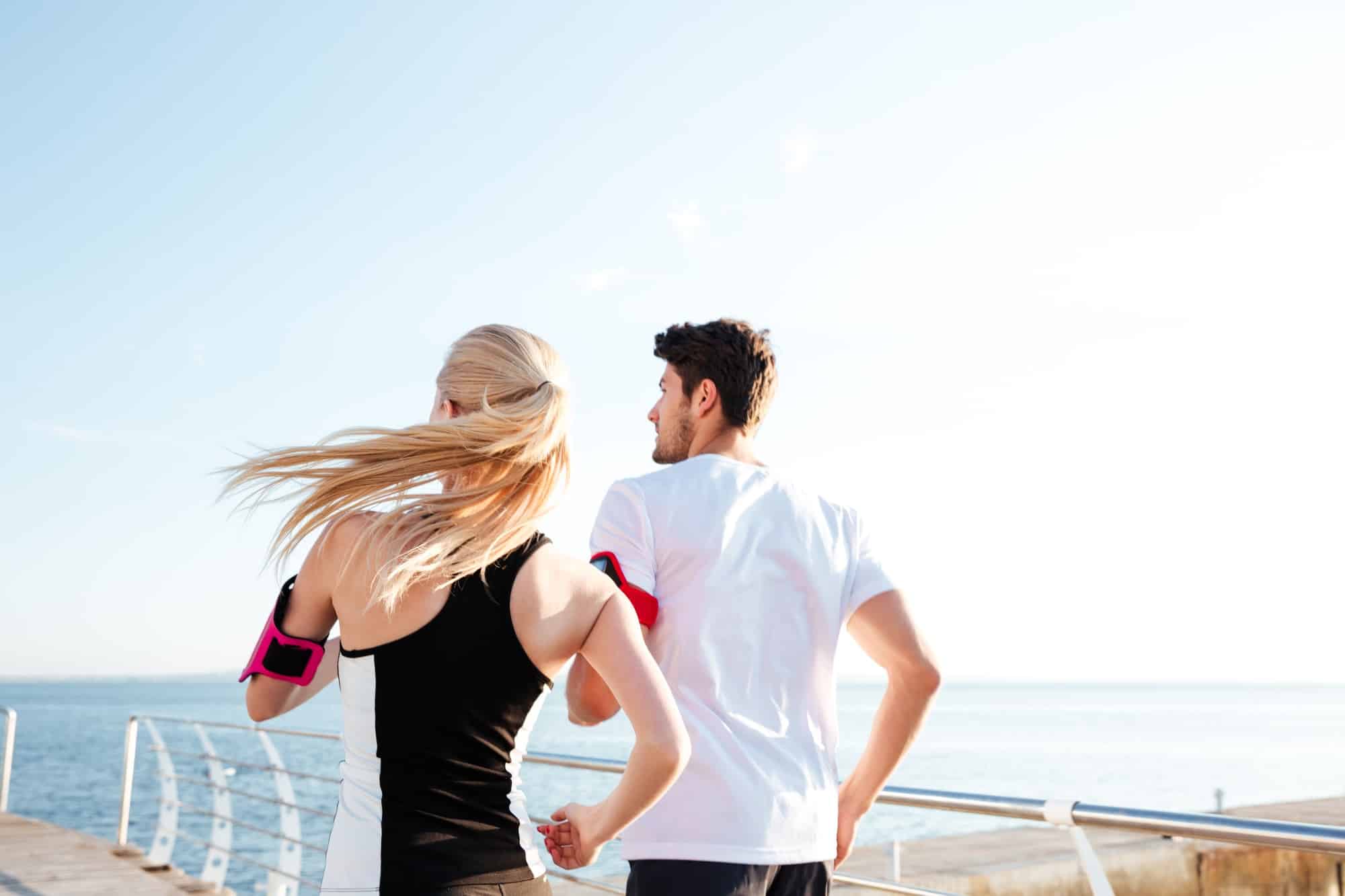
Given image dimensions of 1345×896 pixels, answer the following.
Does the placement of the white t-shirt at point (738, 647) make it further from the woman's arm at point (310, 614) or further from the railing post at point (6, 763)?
the railing post at point (6, 763)

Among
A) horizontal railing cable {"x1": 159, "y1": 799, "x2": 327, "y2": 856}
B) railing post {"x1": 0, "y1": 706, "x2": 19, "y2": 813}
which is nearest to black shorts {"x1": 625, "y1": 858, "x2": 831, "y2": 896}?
horizontal railing cable {"x1": 159, "y1": 799, "x2": 327, "y2": 856}

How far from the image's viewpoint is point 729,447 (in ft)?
5.31

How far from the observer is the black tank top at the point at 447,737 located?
1.23m

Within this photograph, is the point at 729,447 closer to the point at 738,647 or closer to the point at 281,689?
the point at 738,647

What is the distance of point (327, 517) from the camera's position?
130cm

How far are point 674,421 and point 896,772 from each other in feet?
87.5

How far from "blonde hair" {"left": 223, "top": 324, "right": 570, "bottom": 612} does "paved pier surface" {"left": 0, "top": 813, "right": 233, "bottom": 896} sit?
458 cm

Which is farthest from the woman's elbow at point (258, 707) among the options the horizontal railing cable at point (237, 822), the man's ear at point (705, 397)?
the horizontal railing cable at point (237, 822)

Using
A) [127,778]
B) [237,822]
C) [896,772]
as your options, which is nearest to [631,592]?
[237,822]

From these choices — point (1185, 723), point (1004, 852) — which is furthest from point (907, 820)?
point (1185, 723)

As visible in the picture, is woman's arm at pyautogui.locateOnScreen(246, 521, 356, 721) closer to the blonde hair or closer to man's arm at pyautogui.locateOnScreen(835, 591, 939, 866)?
the blonde hair

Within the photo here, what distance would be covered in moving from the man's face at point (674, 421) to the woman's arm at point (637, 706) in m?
0.40

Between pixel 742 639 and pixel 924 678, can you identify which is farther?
pixel 924 678

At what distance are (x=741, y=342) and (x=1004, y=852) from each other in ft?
29.3
